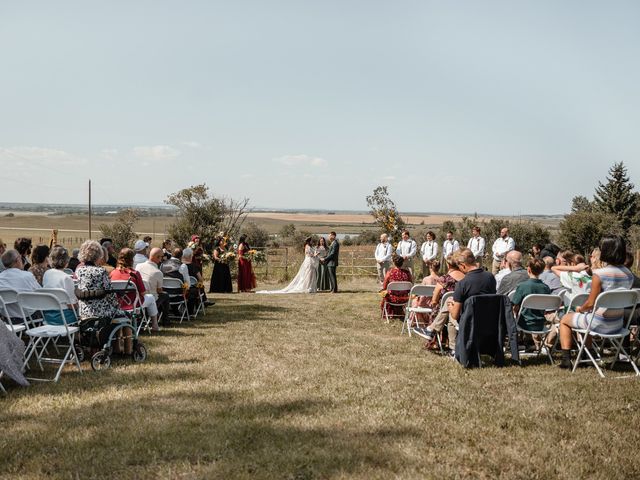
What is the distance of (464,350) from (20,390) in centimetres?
469

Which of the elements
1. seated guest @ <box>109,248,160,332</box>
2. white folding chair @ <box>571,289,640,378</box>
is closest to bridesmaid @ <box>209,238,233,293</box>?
seated guest @ <box>109,248,160,332</box>

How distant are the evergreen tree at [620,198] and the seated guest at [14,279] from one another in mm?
58140

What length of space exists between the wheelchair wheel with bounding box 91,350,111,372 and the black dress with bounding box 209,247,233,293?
10654 millimetres

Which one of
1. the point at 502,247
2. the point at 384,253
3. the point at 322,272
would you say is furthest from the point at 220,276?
the point at 502,247

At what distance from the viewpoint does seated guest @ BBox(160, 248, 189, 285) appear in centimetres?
1058

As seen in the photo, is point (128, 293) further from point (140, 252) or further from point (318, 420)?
point (318, 420)

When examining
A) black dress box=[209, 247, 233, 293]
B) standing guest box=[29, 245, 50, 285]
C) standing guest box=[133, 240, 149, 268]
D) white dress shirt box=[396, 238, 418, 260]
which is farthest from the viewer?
black dress box=[209, 247, 233, 293]

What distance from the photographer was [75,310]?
23.0 feet

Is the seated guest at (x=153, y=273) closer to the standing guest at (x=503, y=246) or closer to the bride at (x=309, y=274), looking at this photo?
the bride at (x=309, y=274)

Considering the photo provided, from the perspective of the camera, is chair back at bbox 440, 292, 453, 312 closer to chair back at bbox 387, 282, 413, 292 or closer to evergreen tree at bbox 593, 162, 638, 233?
chair back at bbox 387, 282, 413, 292

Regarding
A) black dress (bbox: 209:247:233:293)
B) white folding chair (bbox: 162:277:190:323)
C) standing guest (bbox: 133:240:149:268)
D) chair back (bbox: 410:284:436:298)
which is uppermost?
standing guest (bbox: 133:240:149:268)

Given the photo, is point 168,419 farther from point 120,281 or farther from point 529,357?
point 529,357

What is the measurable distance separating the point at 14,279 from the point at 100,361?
1.42 meters

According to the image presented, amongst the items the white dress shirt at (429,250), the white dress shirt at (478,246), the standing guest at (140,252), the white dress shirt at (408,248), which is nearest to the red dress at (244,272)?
the white dress shirt at (408,248)
